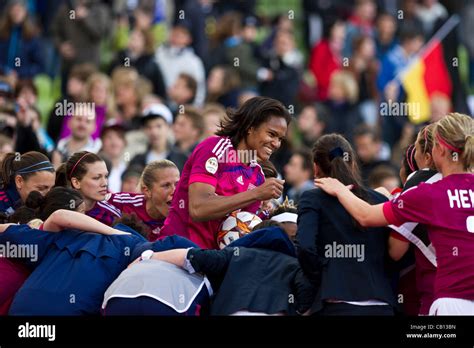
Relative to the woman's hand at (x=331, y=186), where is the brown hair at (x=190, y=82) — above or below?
above

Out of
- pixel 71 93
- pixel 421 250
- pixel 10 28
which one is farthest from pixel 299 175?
pixel 421 250

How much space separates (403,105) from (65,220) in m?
10.3

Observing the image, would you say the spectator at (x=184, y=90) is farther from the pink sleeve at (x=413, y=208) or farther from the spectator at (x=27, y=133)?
the pink sleeve at (x=413, y=208)

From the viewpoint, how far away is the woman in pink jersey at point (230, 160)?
888 centimetres

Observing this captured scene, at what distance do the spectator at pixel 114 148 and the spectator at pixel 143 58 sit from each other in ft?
10.0

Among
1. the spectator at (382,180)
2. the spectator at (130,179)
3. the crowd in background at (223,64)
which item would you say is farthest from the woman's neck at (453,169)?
the crowd in background at (223,64)

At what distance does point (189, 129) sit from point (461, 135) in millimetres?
6711

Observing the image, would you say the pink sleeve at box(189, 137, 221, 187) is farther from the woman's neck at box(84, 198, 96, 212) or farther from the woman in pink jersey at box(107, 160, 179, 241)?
the woman's neck at box(84, 198, 96, 212)

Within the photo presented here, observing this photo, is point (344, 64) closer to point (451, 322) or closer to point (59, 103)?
point (59, 103)

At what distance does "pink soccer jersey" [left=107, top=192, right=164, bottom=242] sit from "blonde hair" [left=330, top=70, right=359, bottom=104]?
29.1 ft


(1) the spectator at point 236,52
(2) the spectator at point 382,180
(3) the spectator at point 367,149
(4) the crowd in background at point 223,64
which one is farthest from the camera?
(1) the spectator at point 236,52

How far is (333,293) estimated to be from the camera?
801 cm

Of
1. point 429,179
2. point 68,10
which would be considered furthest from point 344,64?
point 429,179

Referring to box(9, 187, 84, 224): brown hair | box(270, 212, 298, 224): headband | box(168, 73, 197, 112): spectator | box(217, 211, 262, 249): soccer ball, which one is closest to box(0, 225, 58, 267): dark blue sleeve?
box(9, 187, 84, 224): brown hair
